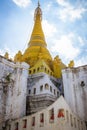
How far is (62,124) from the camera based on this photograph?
66.0ft

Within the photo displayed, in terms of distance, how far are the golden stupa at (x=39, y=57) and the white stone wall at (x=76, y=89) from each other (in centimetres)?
499

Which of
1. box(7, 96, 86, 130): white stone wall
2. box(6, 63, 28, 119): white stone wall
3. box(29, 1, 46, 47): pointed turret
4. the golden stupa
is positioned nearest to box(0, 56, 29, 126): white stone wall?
box(6, 63, 28, 119): white stone wall

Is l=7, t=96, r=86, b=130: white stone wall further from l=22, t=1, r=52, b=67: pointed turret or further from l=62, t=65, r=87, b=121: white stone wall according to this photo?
l=22, t=1, r=52, b=67: pointed turret

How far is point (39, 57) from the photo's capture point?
124ft

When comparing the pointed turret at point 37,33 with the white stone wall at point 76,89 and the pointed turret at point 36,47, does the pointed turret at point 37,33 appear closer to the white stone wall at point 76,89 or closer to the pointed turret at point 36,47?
the pointed turret at point 36,47

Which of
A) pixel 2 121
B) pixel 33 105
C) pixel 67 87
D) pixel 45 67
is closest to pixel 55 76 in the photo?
pixel 45 67

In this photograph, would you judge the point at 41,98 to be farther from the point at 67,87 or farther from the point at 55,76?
the point at 55,76

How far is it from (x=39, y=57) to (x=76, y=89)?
1192 cm

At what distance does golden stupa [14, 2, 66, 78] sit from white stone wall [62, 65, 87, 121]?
4993mm

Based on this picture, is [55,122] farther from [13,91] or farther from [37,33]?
[37,33]

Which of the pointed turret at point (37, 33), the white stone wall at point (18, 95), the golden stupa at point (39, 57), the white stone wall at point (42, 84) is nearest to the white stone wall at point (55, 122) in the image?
the white stone wall at point (18, 95)

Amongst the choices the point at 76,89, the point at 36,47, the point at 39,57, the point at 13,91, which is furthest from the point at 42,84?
the point at 36,47

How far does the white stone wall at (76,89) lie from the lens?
2773cm

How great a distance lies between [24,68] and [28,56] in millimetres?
10563
